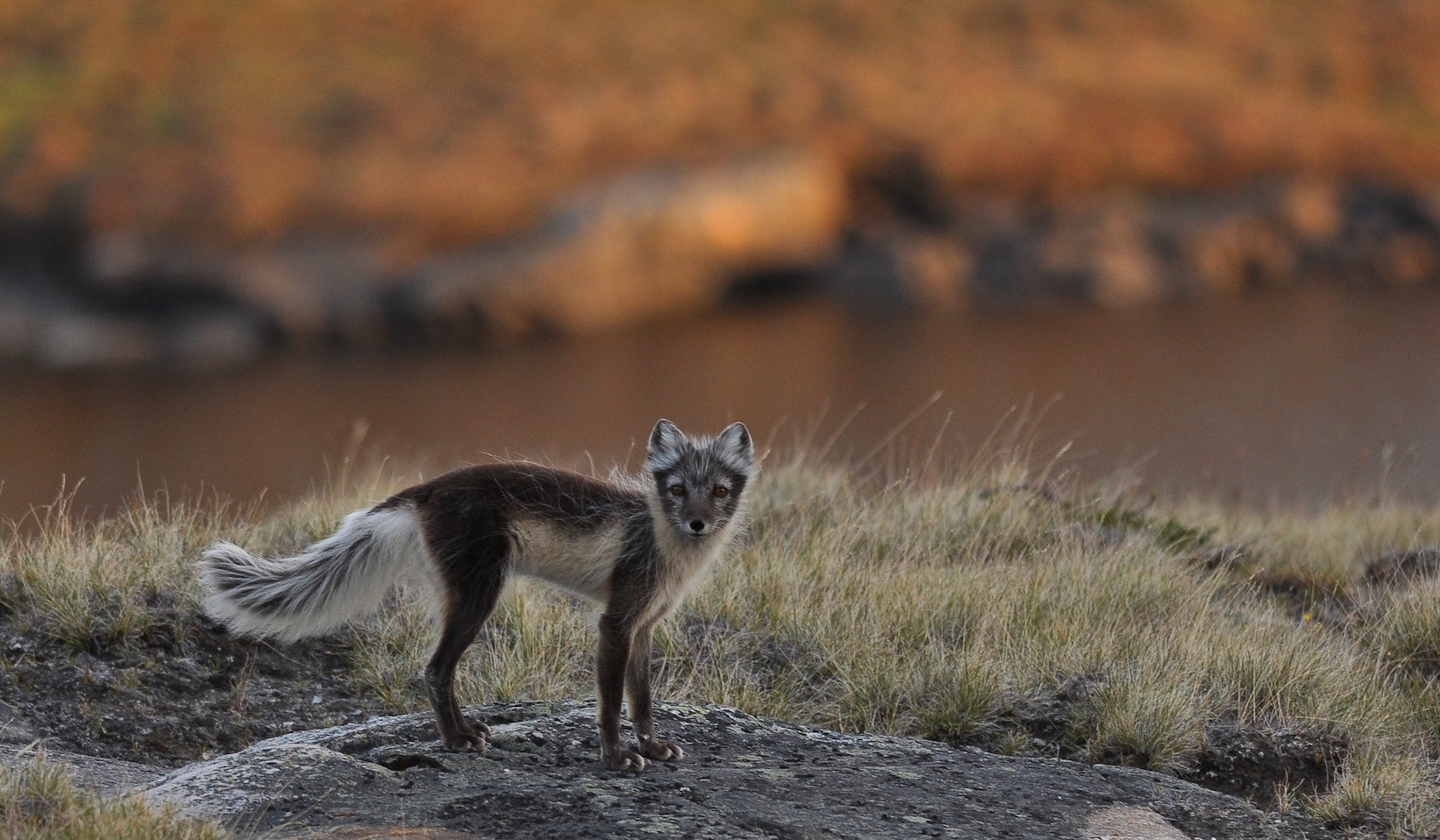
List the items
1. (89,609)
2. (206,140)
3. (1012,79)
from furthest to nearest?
(1012,79) → (206,140) → (89,609)

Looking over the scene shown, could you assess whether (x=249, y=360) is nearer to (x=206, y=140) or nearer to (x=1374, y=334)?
(x=206, y=140)

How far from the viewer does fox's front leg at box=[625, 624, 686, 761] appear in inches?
207

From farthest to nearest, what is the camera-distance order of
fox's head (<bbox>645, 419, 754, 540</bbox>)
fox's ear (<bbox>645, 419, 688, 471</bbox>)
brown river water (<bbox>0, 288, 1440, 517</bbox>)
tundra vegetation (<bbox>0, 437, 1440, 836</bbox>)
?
1. brown river water (<bbox>0, 288, 1440, 517</bbox>)
2. tundra vegetation (<bbox>0, 437, 1440, 836</bbox>)
3. fox's ear (<bbox>645, 419, 688, 471</bbox>)
4. fox's head (<bbox>645, 419, 754, 540</bbox>)

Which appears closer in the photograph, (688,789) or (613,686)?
(688,789)

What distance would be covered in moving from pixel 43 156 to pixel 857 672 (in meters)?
35.4

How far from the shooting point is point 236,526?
8695mm

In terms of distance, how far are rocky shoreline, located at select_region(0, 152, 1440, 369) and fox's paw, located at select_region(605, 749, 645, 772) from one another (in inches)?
1232

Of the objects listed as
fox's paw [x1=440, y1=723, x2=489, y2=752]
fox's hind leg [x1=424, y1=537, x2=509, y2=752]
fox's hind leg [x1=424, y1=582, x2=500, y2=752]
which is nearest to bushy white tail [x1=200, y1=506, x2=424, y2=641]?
fox's hind leg [x1=424, y1=537, x2=509, y2=752]

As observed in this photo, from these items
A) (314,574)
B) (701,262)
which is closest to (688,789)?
(314,574)

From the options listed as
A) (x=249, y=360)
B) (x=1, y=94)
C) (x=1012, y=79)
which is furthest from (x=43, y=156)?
(x=1012, y=79)

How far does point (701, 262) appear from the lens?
3975cm

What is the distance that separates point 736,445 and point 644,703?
1044 mm

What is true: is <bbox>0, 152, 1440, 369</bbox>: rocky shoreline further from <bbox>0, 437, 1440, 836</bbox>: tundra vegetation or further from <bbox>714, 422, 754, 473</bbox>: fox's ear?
<bbox>714, 422, 754, 473</bbox>: fox's ear

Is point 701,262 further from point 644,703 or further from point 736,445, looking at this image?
point 644,703
